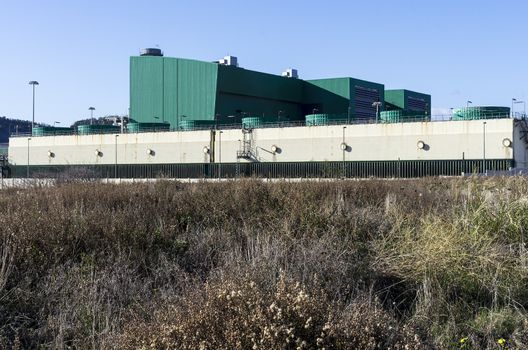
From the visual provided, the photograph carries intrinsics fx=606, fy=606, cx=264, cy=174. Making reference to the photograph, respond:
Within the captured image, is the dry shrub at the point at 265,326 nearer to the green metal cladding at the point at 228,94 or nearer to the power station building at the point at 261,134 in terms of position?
the power station building at the point at 261,134

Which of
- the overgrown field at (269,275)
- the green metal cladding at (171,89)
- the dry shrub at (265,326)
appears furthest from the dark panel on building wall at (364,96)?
the dry shrub at (265,326)

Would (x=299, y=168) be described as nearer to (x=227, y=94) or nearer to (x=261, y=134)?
(x=261, y=134)

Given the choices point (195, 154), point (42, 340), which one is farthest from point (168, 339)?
point (195, 154)

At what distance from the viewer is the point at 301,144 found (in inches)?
2466

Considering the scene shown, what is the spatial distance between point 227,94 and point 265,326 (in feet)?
236

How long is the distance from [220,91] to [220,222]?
209 ft

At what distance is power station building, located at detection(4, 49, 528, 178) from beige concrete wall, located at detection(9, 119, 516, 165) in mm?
99

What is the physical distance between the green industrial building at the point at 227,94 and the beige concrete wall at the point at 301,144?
4.52m

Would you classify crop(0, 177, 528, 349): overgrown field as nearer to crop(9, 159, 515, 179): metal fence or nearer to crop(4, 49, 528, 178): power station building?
crop(9, 159, 515, 179): metal fence

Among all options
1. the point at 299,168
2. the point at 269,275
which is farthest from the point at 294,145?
the point at 269,275

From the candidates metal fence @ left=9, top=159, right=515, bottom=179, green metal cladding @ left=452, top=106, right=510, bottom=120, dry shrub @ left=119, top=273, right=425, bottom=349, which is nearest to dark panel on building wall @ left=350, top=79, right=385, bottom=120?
metal fence @ left=9, top=159, right=515, bottom=179

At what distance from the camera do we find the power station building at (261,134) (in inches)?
2170

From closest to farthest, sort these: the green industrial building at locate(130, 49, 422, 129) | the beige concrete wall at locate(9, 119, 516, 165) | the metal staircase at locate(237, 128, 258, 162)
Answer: the beige concrete wall at locate(9, 119, 516, 165) → the metal staircase at locate(237, 128, 258, 162) → the green industrial building at locate(130, 49, 422, 129)

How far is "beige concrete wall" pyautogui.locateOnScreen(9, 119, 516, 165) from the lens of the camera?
53781 millimetres
